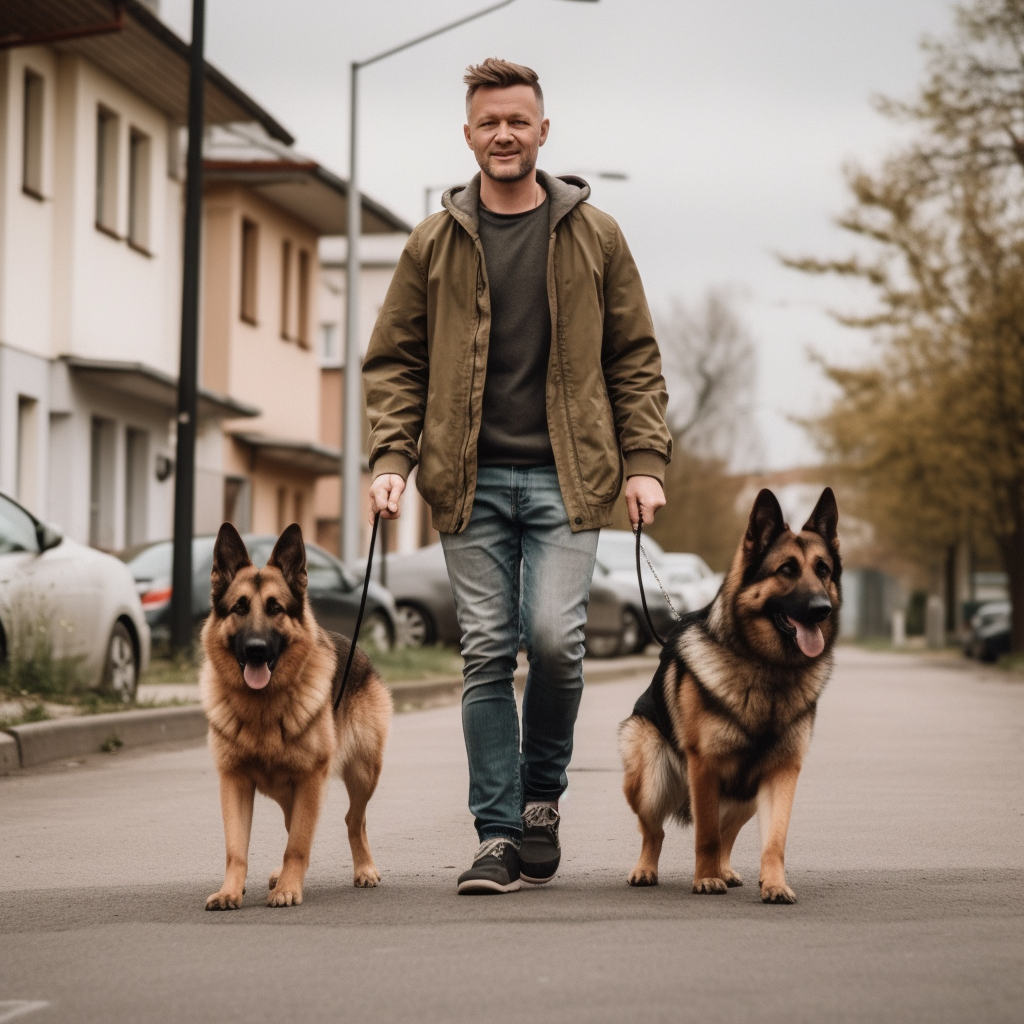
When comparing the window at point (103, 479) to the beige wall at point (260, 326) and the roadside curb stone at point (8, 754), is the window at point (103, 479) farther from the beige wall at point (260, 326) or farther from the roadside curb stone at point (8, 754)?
the roadside curb stone at point (8, 754)

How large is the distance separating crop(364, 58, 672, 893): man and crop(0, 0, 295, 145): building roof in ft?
51.0

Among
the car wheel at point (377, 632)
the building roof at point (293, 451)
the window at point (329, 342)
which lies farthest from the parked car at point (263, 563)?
the window at point (329, 342)

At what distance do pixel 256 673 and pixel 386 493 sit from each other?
70 centimetres

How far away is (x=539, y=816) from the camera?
21.0 feet

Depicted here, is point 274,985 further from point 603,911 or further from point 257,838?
point 257,838

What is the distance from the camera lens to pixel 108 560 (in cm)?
1367

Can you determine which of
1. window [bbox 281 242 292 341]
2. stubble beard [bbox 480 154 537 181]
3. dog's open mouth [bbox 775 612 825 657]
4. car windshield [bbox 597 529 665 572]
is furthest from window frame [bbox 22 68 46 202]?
dog's open mouth [bbox 775 612 825 657]

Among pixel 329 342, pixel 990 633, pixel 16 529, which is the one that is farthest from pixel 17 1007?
pixel 329 342

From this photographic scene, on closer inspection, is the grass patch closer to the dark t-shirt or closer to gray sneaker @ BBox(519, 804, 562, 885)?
gray sneaker @ BBox(519, 804, 562, 885)

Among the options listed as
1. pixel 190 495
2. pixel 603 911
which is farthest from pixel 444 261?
pixel 190 495

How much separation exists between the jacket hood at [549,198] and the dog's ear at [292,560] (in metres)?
1.14

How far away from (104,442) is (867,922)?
21.6m

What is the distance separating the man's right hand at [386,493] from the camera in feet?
20.5

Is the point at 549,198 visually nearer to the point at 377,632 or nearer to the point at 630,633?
the point at 377,632
